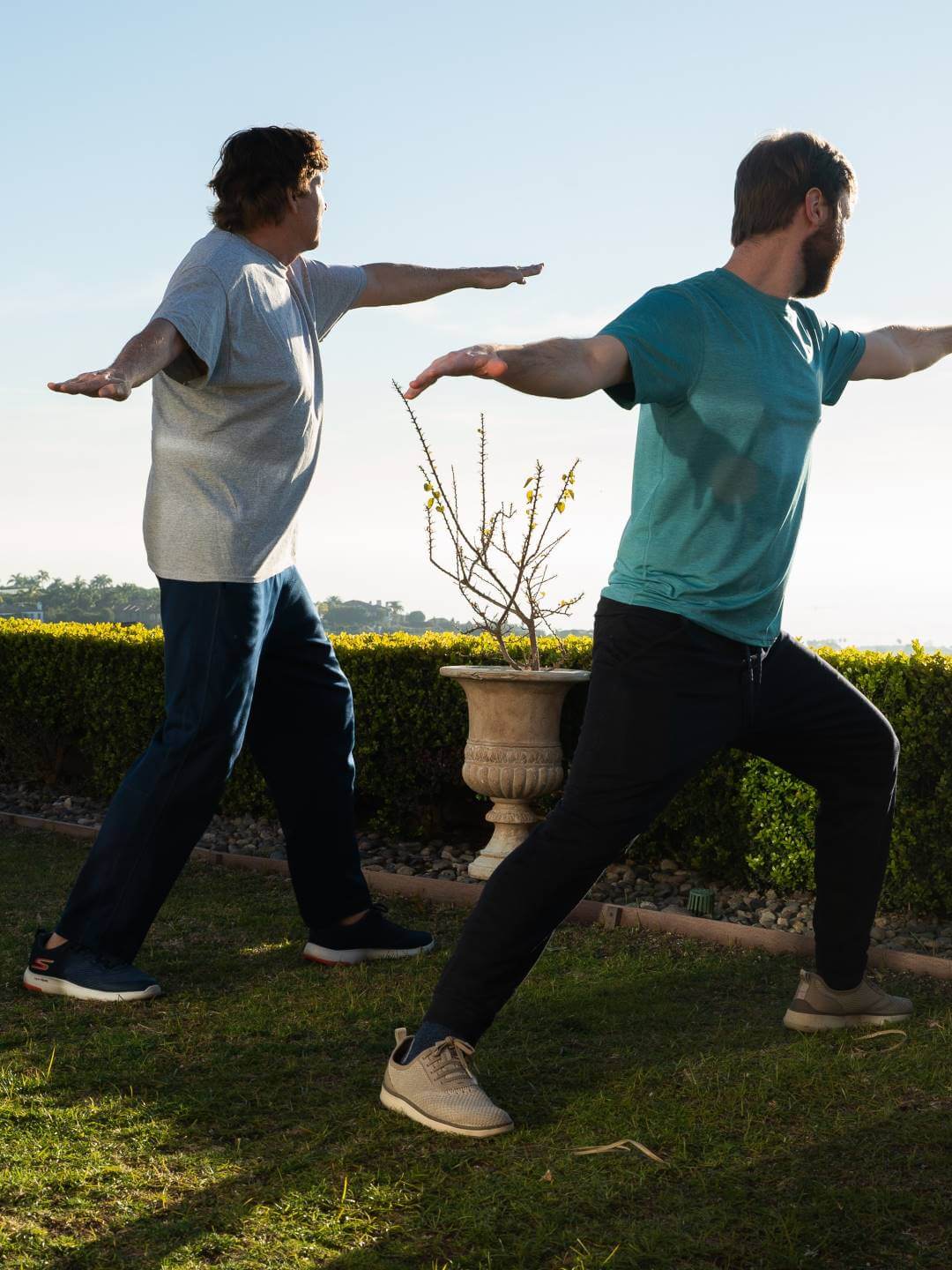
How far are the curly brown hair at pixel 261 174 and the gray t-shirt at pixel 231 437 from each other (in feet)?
0.28

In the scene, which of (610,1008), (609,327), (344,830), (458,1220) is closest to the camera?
(458,1220)

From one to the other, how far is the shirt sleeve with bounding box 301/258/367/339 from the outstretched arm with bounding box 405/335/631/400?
1.68m

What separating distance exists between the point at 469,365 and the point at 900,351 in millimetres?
1533

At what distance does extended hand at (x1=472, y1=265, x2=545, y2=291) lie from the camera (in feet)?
13.5

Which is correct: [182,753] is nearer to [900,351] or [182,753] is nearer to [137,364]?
[137,364]

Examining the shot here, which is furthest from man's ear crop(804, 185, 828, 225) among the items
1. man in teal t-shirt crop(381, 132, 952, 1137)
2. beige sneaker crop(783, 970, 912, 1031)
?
beige sneaker crop(783, 970, 912, 1031)

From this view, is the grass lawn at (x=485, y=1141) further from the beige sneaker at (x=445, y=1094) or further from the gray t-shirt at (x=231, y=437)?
the gray t-shirt at (x=231, y=437)

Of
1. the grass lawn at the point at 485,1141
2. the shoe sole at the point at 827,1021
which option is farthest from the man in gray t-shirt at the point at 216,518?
the shoe sole at the point at 827,1021

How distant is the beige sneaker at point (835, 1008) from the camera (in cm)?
328

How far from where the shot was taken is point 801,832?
488 centimetres

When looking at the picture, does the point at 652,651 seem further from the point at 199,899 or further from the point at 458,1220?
the point at 199,899

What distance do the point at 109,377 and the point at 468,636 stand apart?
351cm

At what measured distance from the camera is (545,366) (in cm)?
230

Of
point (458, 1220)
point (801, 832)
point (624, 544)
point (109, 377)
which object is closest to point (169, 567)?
point (109, 377)
